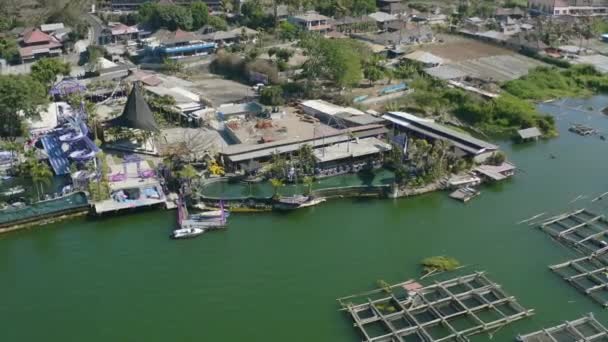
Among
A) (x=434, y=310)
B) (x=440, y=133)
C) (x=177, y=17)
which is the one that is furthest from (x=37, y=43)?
(x=434, y=310)

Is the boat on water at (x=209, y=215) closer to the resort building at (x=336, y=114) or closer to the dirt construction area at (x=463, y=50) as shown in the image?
the resort building at (x=336, y=114)

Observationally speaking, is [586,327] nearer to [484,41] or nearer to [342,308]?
[342,308]

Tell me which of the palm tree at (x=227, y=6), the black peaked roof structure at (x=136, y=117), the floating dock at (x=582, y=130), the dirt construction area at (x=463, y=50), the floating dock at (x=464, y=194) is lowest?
the floating dock at (x=464, y=194)

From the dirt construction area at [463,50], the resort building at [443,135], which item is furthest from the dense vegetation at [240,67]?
the dirt construction area at [463,50]

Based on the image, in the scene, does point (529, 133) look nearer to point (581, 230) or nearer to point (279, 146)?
point (581, 230)

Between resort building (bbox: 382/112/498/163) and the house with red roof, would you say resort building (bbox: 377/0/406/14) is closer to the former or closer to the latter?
resort building (bbox: 382/112/498/163)

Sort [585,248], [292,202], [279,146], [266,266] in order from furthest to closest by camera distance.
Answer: [279,146] → [292,202] → [585,248] → [266,266]
